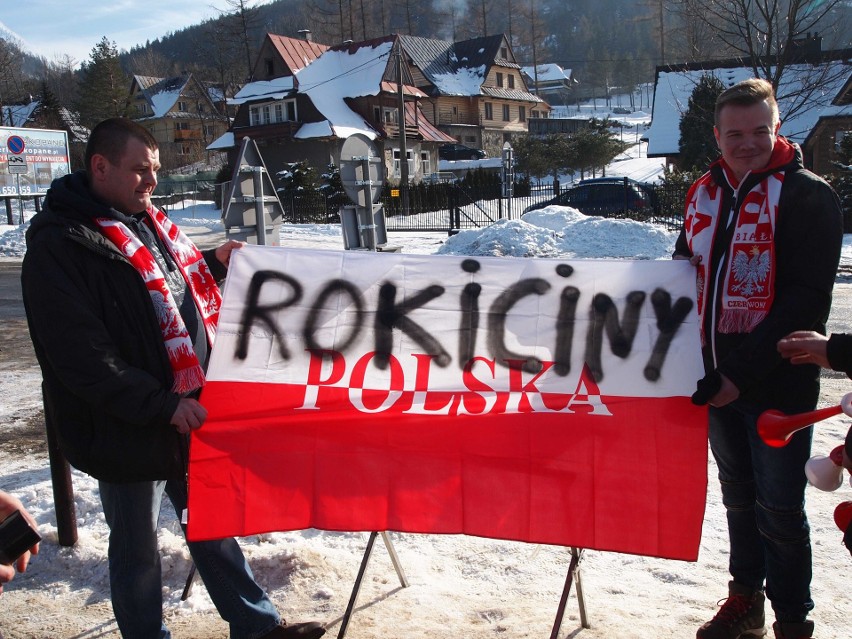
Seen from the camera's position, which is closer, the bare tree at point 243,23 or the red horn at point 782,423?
the red horn at point 782,423

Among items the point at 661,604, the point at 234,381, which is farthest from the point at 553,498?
the point at 234,381

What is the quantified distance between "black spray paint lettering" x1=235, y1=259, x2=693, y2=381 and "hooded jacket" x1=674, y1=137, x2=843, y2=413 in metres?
0.45

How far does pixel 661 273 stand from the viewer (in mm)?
3283

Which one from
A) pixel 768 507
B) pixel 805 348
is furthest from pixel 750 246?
pixel 768 507

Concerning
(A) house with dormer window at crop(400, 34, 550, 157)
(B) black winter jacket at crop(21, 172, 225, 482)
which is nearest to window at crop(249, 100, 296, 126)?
(A) house with dormer window at crop(400, 34, 550, 157)

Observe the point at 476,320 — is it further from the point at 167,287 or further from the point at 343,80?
the point at 343,80

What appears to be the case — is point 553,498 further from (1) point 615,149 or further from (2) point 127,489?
(1) point 615,149

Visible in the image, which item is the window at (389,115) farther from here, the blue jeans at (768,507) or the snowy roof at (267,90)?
the blue jeans at (768,507)

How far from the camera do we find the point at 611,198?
92.0ft

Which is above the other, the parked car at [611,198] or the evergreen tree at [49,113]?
the evergreen tree at [49,113]

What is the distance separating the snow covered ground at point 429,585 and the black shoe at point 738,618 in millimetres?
171

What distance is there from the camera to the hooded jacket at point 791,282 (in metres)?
2.68

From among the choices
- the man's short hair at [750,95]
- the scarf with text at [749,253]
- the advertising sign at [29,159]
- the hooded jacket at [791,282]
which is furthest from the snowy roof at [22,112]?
the hooded jacket at [791,282]

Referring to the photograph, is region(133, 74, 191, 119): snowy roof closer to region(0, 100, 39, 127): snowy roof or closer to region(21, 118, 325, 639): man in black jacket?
region(0, 100, 39, 127): snowy roof
